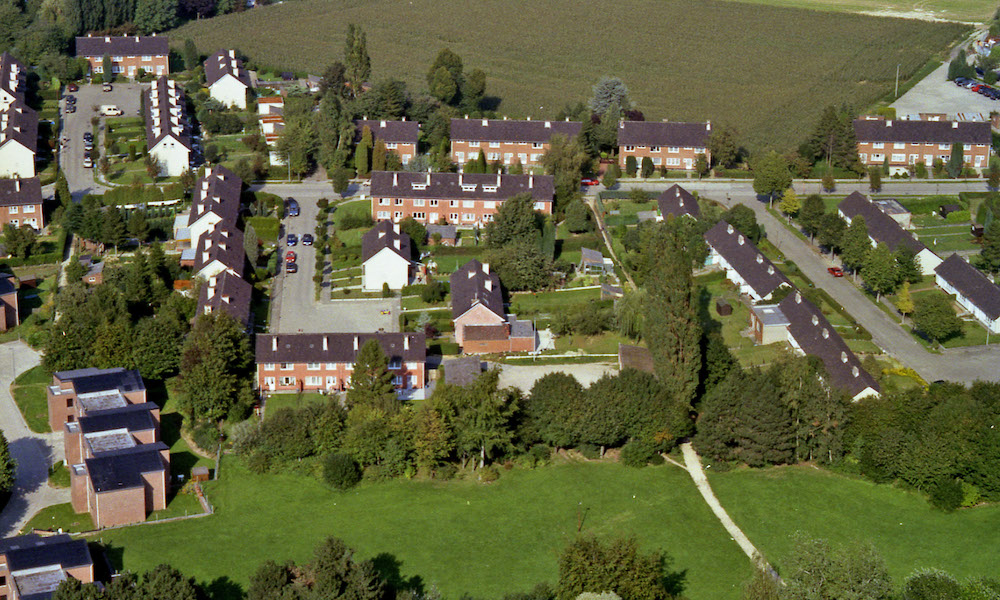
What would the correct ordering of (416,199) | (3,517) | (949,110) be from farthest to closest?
(949,110) → (416,199) → (3,517)

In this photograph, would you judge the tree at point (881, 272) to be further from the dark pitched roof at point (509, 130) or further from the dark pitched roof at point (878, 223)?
the dark pitched roof at point (509, 130)

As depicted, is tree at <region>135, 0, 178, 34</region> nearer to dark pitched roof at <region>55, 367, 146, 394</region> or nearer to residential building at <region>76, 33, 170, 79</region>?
residential building at <region>76, 33, 170, 79</region>

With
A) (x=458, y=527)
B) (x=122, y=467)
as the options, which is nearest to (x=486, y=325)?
(x=458, y=527)

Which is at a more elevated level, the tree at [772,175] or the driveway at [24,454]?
the tree at [772,175]

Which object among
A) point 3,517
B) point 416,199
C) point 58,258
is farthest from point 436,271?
point 3,517

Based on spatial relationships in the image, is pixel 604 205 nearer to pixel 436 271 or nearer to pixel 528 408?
pixel 436 271

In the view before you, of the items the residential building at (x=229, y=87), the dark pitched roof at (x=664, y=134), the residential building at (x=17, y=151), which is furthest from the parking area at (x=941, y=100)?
the residential building at (x=17, y=151)

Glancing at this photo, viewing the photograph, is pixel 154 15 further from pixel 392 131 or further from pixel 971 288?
pixel 971 288
